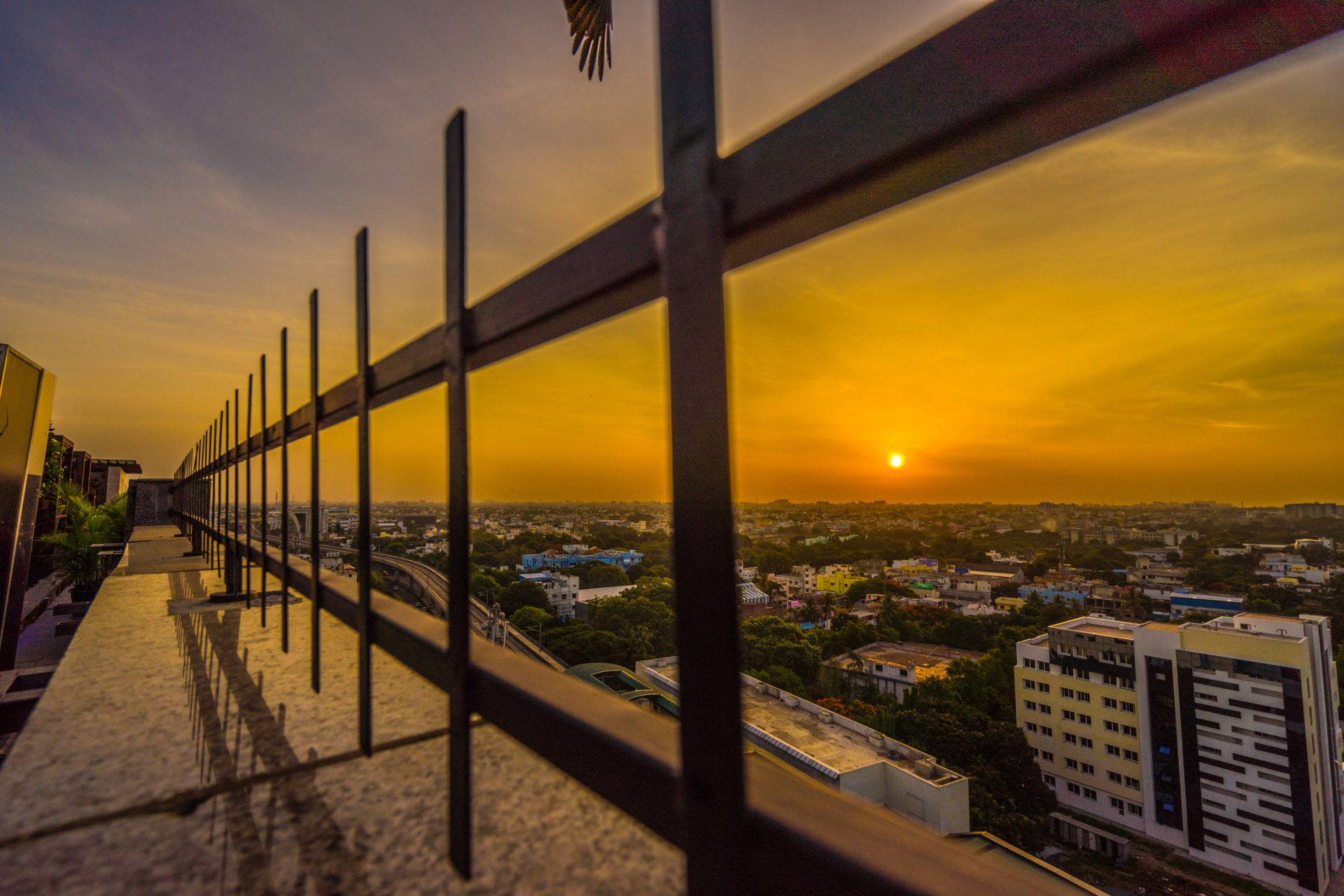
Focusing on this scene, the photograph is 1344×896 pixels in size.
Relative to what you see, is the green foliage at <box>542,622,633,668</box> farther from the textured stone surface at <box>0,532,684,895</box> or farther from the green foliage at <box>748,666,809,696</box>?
the textured stone surface at <box>0,532,684,895</box>

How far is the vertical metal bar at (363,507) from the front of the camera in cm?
159

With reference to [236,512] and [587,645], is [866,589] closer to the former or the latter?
[587,645]

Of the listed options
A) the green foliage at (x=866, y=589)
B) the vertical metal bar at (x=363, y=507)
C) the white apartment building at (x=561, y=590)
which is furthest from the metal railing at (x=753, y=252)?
the green foliage at (x=866, y=589)

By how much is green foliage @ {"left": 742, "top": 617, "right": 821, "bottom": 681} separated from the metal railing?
39.6 meters

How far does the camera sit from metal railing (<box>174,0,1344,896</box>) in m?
0.40

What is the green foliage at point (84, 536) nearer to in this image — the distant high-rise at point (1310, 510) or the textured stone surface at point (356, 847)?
the textured stone surface at point (356, 847)

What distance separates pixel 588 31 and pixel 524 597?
44.1 metres

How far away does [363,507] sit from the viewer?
1773mm

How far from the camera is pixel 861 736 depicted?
1164 inches

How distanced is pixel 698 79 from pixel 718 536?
1.76ft

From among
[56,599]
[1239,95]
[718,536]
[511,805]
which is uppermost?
[1239,95]

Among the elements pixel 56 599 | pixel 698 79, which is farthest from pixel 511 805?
pixel 56 599

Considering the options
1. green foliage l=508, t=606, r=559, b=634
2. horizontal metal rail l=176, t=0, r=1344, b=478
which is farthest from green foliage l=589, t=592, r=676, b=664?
horizontal metal rail l=176, t=0, r=1344, b=478

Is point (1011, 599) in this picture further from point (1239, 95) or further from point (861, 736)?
point (1239, 95)
